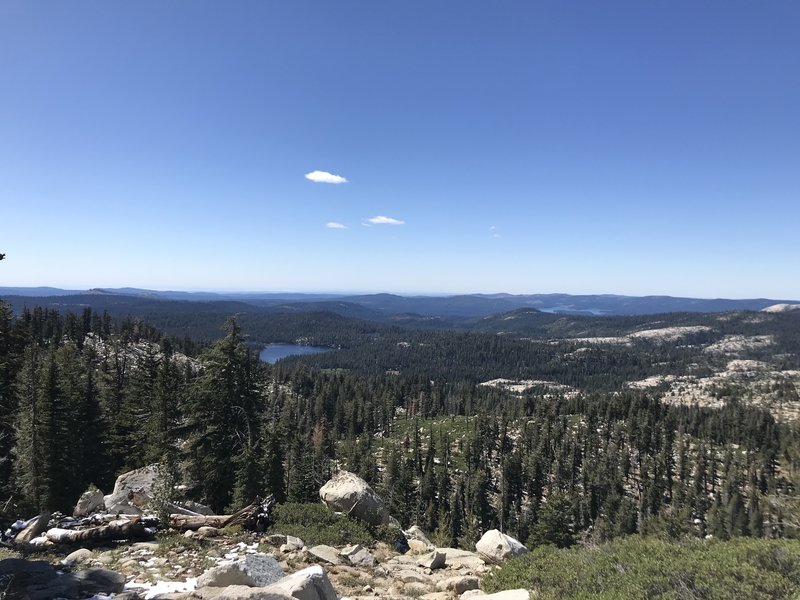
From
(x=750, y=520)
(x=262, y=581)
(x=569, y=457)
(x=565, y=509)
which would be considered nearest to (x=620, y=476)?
(x=569, y=457)

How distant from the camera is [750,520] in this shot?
6962 centimetres

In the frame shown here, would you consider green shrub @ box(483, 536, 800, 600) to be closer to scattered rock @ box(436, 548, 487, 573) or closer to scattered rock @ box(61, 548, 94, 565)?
scattered rock @ box(436, 548, 487, 573)

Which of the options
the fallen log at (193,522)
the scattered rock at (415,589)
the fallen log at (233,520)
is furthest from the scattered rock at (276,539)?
the scattered rock at (415,589)

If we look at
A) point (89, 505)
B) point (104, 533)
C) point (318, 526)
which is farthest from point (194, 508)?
point (318, 526)

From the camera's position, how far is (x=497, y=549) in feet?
56.9

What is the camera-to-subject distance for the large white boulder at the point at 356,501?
21.4 meters

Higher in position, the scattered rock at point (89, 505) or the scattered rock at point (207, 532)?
the scattered rock at point (207, 532)

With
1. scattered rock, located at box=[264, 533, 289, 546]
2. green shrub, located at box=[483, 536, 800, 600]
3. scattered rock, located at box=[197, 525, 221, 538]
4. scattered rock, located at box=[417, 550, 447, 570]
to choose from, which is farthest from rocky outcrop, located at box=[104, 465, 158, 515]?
green shrub, located at box=[483, 536, 800, 600]

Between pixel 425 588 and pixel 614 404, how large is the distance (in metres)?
160

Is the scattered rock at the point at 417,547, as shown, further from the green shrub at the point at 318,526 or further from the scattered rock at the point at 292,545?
the scattered rock at the point at 292,545

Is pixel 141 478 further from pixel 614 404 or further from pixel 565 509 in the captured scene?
pixel 614 404

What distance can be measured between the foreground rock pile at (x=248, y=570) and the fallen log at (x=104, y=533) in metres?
0.30

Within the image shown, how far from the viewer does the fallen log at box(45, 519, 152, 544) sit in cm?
1395

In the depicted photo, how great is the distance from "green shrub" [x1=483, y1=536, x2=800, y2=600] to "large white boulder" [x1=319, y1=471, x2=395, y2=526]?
9623mm
